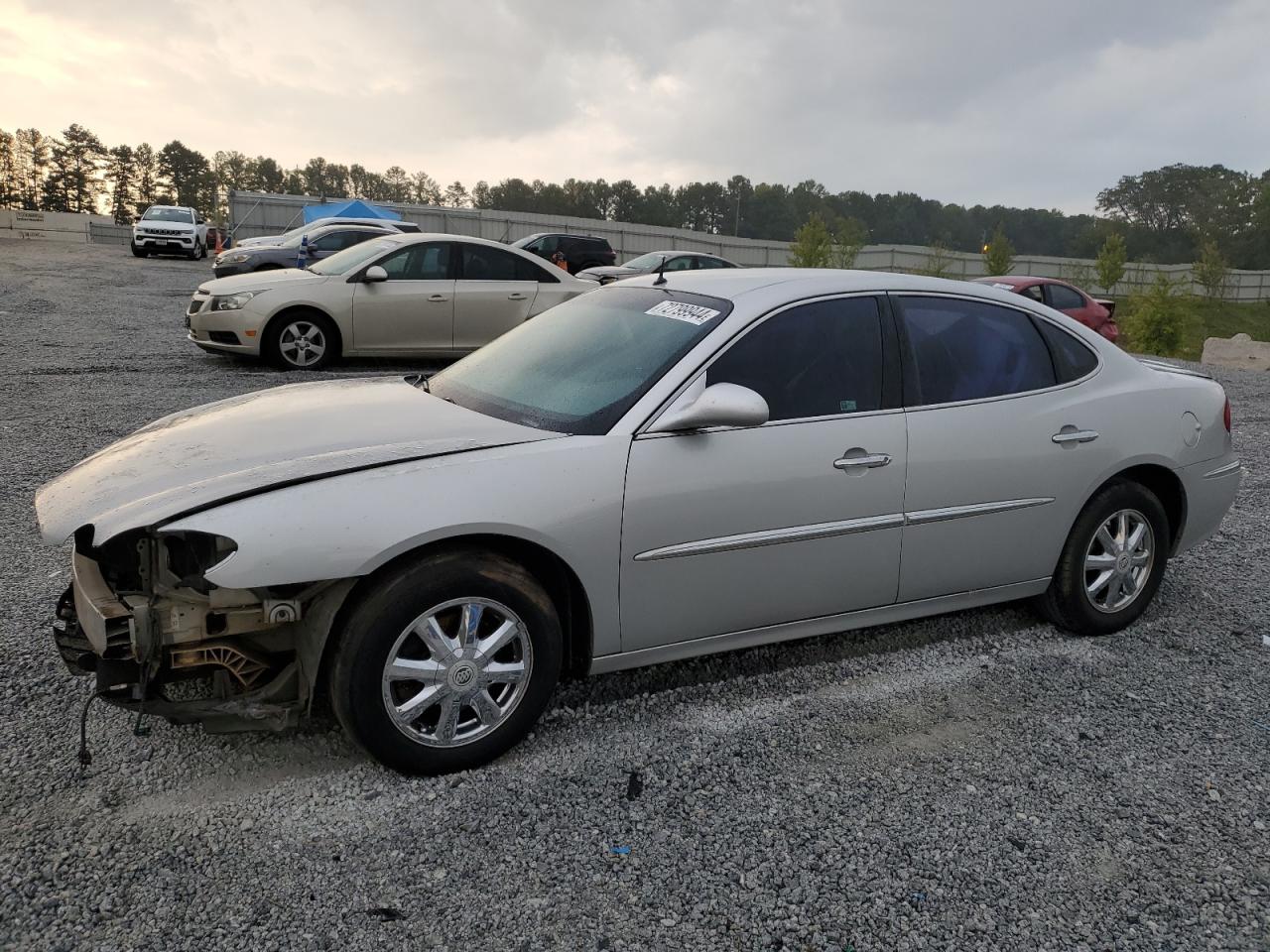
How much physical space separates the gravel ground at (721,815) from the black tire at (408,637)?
11cm

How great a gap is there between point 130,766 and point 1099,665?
144 inches

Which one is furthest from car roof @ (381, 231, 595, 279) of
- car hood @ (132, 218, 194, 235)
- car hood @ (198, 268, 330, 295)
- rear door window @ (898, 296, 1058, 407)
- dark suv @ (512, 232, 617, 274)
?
car hood @ (132, 218, 194, 235)

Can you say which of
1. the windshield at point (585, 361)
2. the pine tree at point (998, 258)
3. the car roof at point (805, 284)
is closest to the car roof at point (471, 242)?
the windshield at point (585, 361)

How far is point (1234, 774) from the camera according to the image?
308 centimetres

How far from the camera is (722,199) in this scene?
4094 inches

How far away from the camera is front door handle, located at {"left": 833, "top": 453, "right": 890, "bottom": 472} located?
333 centimetres

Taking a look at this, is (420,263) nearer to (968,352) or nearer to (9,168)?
(968,352)

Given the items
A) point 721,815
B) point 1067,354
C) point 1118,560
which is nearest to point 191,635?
point 721,815

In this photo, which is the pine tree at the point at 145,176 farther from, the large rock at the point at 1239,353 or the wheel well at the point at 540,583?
the wheel well at the point at 540,583

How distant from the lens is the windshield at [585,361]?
3184 mm

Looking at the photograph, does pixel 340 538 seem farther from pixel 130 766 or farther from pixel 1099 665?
pixel 1099 665

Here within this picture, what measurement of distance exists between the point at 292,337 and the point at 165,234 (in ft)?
76.9

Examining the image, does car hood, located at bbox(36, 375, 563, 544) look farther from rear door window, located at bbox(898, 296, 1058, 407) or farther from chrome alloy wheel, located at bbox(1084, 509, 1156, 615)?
chrome alloy wheel, located at bbox(1084, 509, 1156, 615)

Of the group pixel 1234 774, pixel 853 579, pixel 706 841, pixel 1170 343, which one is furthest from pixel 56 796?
pixel 1170 343
